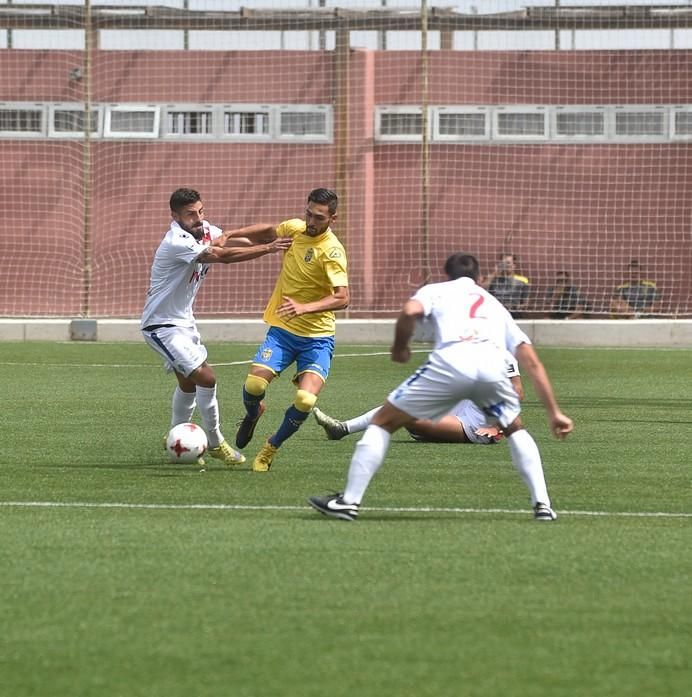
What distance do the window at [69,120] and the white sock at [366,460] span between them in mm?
20083

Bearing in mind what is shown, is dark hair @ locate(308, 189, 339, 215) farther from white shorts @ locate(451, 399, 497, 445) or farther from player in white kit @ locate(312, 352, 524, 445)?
white shorts @ locate(451, 399, 497, 445)

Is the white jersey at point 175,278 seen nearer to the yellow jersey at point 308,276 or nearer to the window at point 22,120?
the yellow jersey at point 308,276

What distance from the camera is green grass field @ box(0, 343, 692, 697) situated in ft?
16.7

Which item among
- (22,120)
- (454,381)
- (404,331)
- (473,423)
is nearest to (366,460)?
(454,381)

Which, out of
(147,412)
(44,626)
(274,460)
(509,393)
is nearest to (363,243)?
(147,412)

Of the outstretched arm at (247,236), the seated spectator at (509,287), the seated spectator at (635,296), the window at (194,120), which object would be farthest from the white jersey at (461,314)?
the window at (194,120)

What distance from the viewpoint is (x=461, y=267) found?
7852 mm

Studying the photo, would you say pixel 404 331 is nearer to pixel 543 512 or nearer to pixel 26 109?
Answer: pixel 543 512

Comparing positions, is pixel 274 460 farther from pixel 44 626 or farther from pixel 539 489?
pixel 44 626

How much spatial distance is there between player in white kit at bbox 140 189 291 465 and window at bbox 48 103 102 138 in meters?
16.7

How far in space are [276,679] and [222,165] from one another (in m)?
22.5

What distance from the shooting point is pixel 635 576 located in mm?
6559

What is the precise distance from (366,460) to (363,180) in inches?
761

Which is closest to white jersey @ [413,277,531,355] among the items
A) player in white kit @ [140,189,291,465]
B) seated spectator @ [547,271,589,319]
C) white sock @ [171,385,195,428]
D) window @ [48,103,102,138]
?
player in white kit @ [140,189,291,465]
